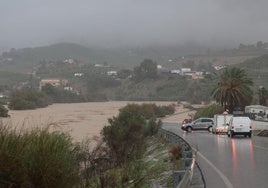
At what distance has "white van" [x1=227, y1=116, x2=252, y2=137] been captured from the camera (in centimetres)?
4151

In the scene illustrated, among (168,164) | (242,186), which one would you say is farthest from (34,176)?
(168,164)

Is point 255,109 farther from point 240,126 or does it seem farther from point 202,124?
point 240,126

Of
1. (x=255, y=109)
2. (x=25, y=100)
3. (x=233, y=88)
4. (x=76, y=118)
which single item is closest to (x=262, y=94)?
(x=255, y=109)

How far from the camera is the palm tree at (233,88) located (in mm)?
77188

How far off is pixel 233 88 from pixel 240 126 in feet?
119

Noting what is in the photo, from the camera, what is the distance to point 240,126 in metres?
42.0

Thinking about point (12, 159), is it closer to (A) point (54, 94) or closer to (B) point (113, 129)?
(B) point (113, 129)

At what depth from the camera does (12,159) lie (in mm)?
8859

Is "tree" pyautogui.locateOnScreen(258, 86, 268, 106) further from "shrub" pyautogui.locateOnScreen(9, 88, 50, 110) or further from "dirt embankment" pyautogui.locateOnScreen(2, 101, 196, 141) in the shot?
"shrub" pyautogui.locateOnScreen(9, 88, 50, 110)

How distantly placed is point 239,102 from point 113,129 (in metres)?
38.8

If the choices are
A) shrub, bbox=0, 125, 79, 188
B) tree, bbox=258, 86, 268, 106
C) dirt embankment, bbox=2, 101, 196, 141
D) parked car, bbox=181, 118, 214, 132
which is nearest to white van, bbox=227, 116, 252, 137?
dirt embankment, bbox=2, 101, 196, 141

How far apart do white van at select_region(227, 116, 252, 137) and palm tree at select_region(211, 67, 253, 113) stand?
35.2 m

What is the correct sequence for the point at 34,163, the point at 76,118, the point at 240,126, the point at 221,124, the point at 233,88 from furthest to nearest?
the point at 76,118 < the point at 233,88 < the point at 221,124 < the point at 240,126 < the point at 34,163

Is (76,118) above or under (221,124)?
under
